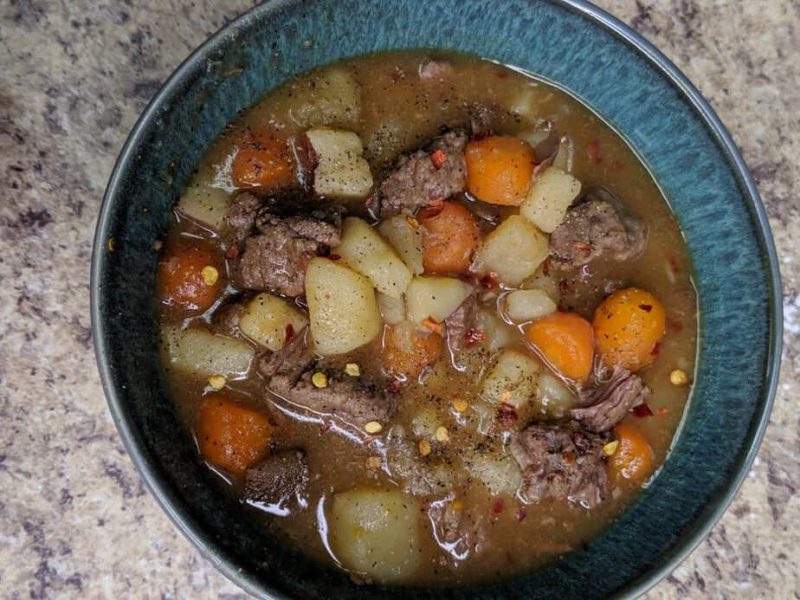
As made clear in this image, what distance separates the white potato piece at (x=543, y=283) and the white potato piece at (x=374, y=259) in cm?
44

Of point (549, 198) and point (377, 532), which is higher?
point (549, 198)

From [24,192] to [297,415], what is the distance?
1.29 m

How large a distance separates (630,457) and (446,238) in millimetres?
1007

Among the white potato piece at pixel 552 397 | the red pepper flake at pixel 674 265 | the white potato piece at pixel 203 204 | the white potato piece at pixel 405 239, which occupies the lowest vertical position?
the white potato piece at pixel 203 204

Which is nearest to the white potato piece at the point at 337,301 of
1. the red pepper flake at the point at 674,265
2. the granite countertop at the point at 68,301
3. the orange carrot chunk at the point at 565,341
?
the orange carrot chunk at the point at 565,341

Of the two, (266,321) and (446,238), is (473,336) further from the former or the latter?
(266,321)

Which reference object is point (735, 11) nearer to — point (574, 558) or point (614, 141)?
point (614, 141)

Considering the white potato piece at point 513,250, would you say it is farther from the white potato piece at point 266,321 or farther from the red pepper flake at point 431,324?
the white potato piece at point 266,321

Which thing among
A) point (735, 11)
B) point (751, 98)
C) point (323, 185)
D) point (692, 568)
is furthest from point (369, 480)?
point (735, 11)

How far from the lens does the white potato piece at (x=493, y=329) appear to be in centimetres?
264

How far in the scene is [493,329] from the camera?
266 cm

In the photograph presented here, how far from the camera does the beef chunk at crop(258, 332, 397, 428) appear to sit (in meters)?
2.53

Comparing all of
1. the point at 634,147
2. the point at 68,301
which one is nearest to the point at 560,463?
the point at 634,147

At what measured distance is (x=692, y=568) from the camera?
2961mm
